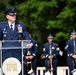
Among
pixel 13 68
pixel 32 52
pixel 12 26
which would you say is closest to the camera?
pixel 13 68

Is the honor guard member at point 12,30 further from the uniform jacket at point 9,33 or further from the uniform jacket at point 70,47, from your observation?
the uniform jacket at point 70,47

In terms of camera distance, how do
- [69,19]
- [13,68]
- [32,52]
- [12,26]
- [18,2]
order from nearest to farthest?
[13,68]
[12,26]
[32,52]
[69,19]
[18,2]

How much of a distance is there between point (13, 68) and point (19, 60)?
19 cm

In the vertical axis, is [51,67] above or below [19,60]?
below

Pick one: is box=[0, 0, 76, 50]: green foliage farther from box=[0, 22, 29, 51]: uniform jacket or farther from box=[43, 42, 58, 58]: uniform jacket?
box=[0, 22, 29, 51]: uniform jacket

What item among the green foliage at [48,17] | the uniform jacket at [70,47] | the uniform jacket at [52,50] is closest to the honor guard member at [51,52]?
the uniform jacket at [52,50]

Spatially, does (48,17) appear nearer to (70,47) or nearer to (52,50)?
(52,50)

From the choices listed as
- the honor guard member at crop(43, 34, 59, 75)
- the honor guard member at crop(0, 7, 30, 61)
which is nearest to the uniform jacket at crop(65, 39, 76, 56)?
the honor guard member at crop(43, 34, 59, 75)

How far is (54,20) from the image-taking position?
24.8 m

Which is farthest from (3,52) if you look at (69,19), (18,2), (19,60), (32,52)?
(18,2)

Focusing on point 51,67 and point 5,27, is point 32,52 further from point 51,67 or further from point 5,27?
point 5,27

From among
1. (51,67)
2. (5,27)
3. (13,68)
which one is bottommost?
(51,67)

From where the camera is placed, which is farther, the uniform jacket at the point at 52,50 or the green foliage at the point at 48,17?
the green foliage at the point at 48,17

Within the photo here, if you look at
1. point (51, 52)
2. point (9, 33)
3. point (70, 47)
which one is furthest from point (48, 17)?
point (9, 33)
